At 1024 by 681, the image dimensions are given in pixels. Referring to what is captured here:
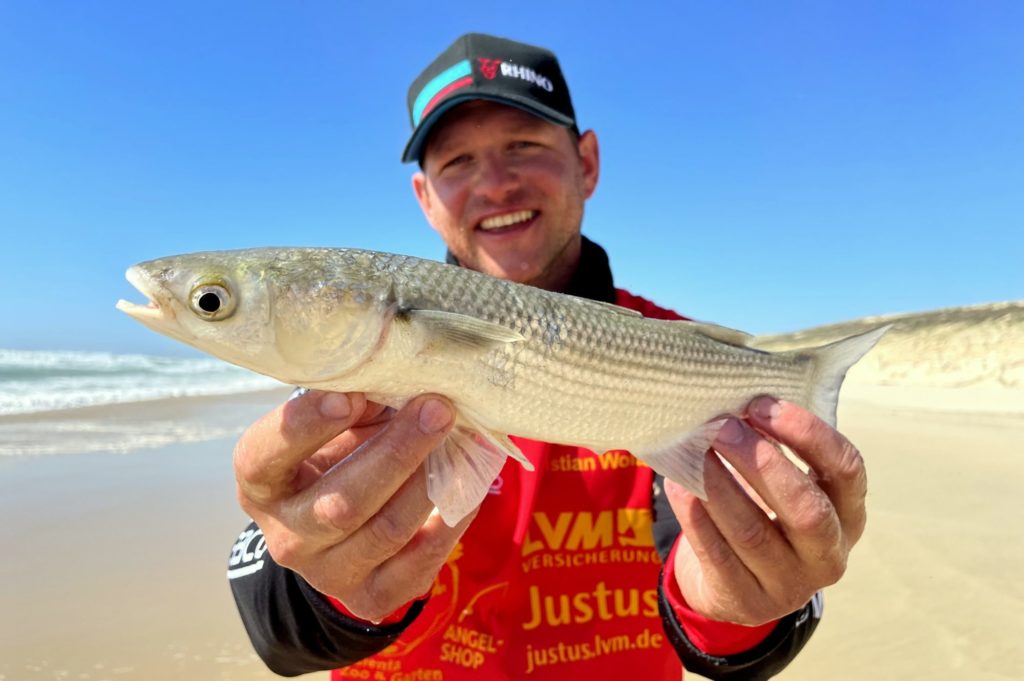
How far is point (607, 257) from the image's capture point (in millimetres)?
4414

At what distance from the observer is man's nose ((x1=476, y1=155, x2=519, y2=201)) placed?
12.9 ft

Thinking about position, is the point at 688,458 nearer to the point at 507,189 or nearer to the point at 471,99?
the point at 507,189

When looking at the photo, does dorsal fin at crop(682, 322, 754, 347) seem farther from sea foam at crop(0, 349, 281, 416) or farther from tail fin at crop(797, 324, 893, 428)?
sea foam at crop(0, 349, 281, 416)

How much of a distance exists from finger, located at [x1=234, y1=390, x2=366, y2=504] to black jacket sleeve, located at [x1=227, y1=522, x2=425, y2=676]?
789 millimetres

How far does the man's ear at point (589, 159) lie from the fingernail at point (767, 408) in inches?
101

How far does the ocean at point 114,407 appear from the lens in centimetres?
1112

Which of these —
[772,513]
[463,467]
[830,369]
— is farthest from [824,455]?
[463,467]

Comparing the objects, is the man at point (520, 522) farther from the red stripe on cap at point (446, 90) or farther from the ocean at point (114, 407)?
the ocean at point (114, 407)

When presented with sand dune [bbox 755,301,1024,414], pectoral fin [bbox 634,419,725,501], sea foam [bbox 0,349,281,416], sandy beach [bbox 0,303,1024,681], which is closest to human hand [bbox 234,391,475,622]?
pectoral fin [bbox 634,419,725,501]

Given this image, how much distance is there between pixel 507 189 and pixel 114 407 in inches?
644

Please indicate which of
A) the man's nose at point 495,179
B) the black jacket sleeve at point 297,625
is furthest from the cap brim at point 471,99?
the black jacket sleeve at point 297,625

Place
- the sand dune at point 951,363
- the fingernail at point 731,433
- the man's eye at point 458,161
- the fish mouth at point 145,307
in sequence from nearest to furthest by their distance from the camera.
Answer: the fish mouth at point 145,307, the fingernail at point 731,433, the man's eye at point 458,161, the sand dune at point 951,363

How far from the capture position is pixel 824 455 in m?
2.22

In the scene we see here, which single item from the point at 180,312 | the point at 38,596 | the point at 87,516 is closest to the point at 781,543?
the point at 180,312
